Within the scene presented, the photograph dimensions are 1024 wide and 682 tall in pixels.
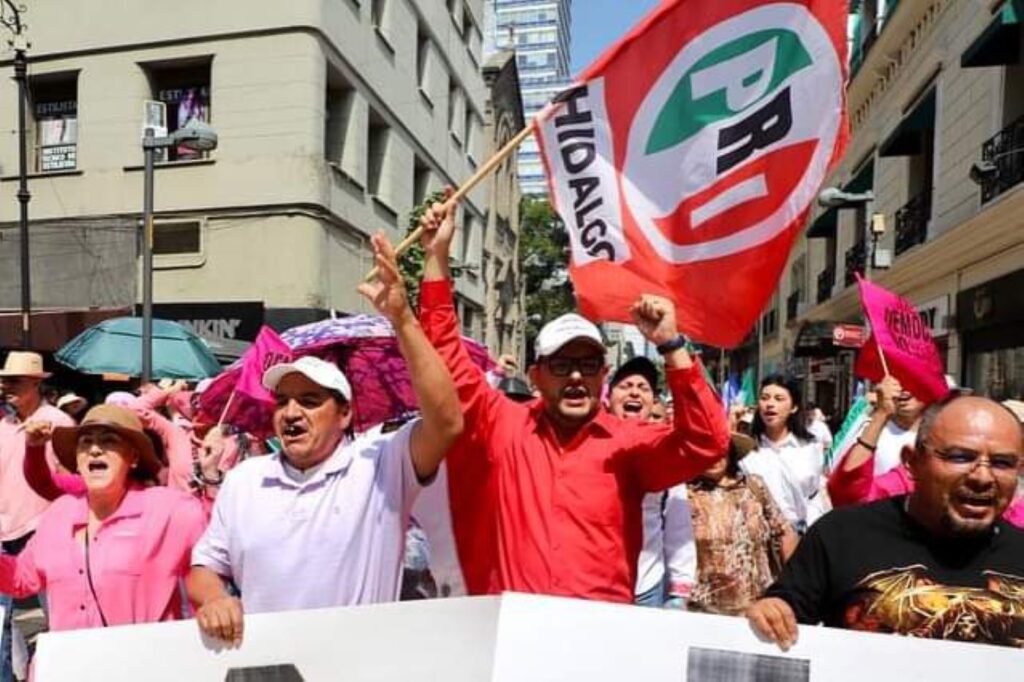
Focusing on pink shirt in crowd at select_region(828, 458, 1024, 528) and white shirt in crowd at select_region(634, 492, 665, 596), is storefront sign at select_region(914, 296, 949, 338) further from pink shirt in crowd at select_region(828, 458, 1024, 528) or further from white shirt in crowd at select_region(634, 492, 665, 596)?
white shirt in crowd at select_region(634, 492, 665, 596)

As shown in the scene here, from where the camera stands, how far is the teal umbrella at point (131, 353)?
838 centimetres

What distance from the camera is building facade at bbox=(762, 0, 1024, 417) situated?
12328mm

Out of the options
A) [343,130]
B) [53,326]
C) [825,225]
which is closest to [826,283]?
[825,225]

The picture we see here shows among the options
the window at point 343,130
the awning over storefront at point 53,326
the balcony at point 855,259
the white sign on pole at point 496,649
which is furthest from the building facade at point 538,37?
the white sign on pole at point 496,649

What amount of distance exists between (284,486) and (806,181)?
205 centimetres

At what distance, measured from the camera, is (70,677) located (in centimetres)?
234

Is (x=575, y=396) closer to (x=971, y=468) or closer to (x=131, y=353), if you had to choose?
(x=971, y=468)

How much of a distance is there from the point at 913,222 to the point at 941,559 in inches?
688

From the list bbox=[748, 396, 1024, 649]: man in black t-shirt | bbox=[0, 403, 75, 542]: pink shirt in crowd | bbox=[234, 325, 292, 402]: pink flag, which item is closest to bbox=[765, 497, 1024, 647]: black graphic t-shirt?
bbox=[748, 396, 1024, 649]: man in black t-shirt

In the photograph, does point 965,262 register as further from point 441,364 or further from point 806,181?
point 441,364

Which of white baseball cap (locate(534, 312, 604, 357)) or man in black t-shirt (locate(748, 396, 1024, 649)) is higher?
white baseball cap (locate(534, 312, 604, 357))

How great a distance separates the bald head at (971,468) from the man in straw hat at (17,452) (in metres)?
4.43

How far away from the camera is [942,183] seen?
15.9m

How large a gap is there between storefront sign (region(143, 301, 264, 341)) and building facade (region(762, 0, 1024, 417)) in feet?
30.2
